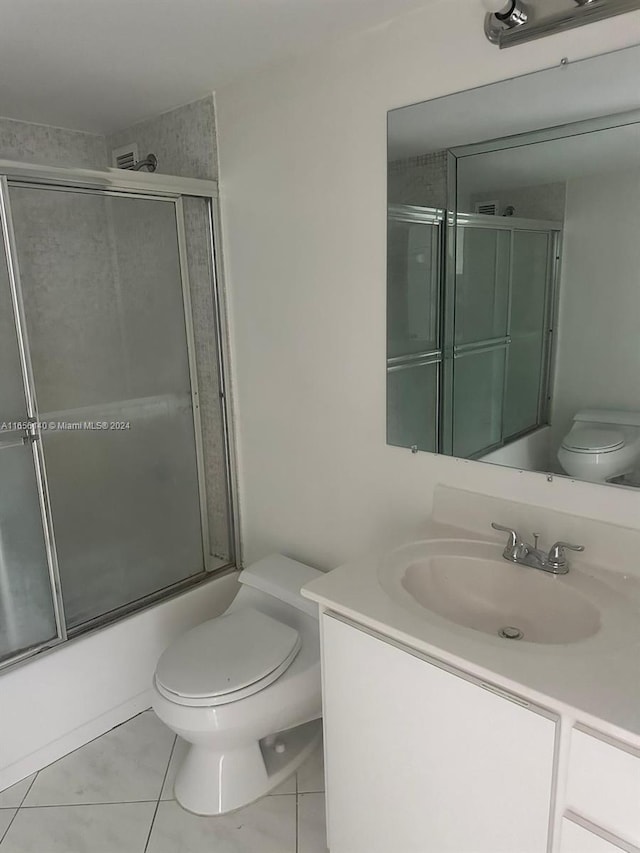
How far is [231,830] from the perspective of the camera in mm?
1740

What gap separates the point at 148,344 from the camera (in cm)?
224

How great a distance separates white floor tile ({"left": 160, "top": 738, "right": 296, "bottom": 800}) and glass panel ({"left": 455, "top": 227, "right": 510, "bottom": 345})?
1.44 meters

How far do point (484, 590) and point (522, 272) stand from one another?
800 mm

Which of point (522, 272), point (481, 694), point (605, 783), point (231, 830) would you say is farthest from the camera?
point (231, 830)

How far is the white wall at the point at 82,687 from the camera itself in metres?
1.93

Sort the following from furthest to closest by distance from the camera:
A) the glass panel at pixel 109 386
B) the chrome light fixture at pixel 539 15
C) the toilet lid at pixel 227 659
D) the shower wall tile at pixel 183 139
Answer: the shower wall tile at pixel 183 139 → the glass panel at pixel 109 386 → the toilet lid at pixel 227 659 → the chrome light fixture at pixel 539 15

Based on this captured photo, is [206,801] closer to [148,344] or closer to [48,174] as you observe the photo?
[148,344]

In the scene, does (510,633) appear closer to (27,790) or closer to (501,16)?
(501,16)

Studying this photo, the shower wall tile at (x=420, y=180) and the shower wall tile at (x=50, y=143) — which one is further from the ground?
the shower wall tile at (x=50, y=143)

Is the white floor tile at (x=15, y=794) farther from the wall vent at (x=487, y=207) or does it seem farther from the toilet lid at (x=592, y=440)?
the wall vent at (x=487, y=207)

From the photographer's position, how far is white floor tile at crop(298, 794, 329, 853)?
1672 millimetres

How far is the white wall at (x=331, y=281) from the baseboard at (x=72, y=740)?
0.72 meters

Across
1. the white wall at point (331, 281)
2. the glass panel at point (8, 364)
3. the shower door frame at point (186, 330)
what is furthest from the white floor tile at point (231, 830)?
the glass panel at point (8, 364)

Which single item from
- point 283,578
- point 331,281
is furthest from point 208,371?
point 283,578
